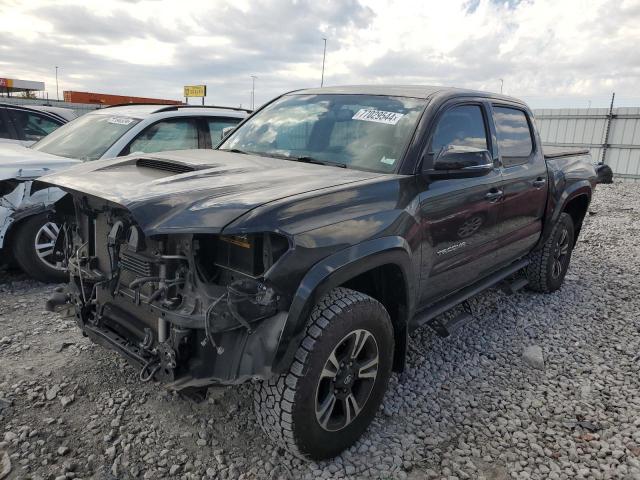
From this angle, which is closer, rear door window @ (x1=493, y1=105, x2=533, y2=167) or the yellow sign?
rear door window @ (x1=493, y1=105, x2=533, y2=167)

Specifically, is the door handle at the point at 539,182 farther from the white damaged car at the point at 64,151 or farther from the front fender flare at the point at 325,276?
the white damaged car at the point at 64,151

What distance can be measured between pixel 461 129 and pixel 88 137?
404 cm

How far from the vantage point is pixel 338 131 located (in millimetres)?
3373

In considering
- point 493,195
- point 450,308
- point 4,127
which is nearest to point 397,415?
point 450,308

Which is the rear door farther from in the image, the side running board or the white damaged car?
the white damaged car

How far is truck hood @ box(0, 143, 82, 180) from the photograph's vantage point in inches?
175

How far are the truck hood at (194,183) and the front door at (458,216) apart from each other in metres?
0.50

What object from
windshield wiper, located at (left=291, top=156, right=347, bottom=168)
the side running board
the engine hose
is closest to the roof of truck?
windshield wiper, located at (left=291, top=156, right=347, bottom=168)

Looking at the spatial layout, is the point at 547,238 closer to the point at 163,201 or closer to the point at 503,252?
the point at 503,252

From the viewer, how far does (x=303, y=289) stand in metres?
2.18

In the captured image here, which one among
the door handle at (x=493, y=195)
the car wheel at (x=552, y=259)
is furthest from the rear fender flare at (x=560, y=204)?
the door handle at (x=493, y=195)

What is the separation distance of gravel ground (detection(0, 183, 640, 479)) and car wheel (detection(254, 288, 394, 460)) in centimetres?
20

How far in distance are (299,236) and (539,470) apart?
1.84 m

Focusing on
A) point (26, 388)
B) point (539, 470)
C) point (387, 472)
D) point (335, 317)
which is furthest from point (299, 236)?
point (26, 388)
